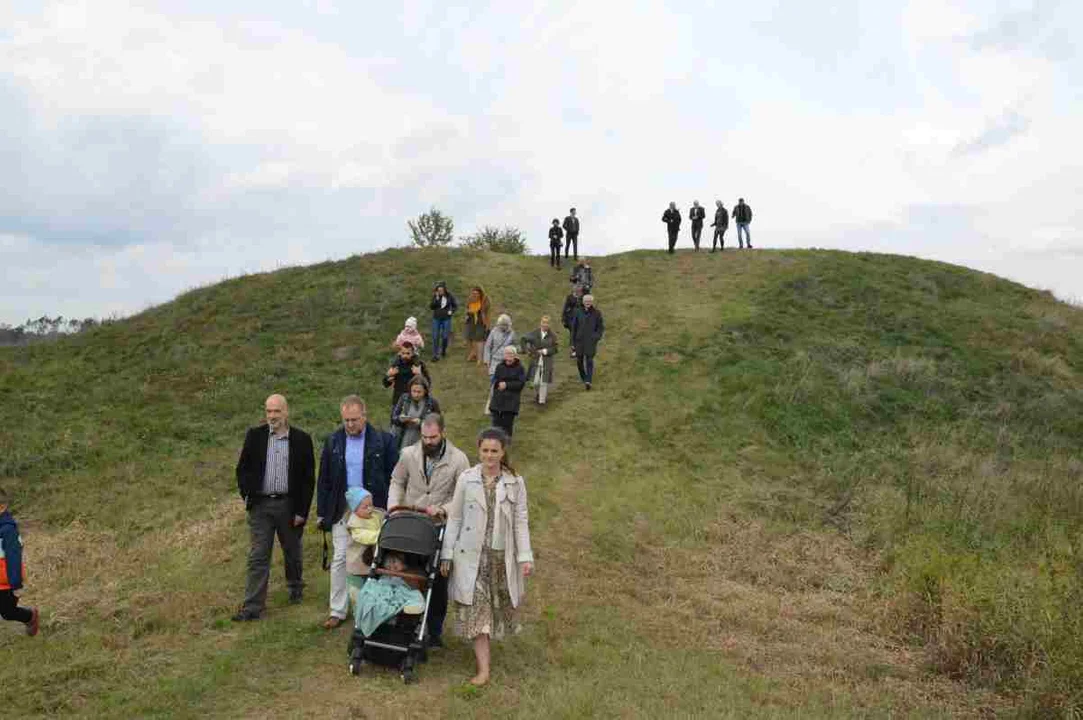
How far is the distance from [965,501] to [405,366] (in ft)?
29.4

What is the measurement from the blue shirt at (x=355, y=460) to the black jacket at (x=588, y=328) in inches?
367

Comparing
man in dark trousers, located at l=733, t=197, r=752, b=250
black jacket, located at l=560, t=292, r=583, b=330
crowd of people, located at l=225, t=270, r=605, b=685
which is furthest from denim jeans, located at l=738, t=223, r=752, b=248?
crowd of people, located at l=225, t=270, r=605, b=685

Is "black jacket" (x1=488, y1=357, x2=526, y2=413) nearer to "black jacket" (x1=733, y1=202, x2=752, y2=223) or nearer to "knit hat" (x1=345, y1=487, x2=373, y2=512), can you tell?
"knit hat" (x1=345, y1=487, x2=373, y2=512)

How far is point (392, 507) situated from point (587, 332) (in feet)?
33.2

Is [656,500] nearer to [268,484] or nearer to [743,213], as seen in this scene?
[268,484]

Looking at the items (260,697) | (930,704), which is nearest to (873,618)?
(930,704)

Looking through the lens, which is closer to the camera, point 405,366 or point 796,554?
point 796,554

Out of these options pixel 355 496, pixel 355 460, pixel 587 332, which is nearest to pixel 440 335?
pixel 587 332

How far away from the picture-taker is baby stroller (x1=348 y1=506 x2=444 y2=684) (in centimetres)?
599

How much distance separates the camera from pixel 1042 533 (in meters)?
10.8

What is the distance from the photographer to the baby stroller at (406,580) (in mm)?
5988

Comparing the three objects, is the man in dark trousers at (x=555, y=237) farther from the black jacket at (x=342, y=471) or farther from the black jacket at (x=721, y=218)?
the black jacket at (x=342, y=471)

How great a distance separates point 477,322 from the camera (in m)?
18.3

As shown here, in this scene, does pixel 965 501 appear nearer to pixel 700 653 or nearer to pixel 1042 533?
pixel 1042 533
